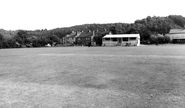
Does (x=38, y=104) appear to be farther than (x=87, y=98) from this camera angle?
No

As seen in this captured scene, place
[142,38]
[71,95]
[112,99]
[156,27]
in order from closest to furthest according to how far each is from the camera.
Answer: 1. [112,99]
2. [71,95]
3. [142,38]
4. [156,27]

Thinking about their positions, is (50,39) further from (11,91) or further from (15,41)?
(11,91)

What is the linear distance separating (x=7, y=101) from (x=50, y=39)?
289 ft

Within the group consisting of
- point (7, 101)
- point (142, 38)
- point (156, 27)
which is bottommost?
point (7, 101)

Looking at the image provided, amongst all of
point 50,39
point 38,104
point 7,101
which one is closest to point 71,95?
point 38,104

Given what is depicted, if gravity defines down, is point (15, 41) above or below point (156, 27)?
below

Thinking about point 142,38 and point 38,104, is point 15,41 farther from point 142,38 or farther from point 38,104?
point 38,104

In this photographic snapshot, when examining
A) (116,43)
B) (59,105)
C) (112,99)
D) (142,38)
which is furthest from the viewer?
(142,38)

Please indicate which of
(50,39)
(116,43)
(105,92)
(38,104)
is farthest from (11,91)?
(50,39)

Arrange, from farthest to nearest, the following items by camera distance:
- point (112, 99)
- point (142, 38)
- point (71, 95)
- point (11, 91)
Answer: point (142, 38) < point (11, 91) < point (71, 95) < point (112, 99)

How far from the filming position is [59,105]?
445 centimetres

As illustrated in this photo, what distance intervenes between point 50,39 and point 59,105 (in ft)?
291

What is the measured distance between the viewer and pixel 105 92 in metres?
5.51

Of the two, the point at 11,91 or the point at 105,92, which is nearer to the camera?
the point at 105,92
